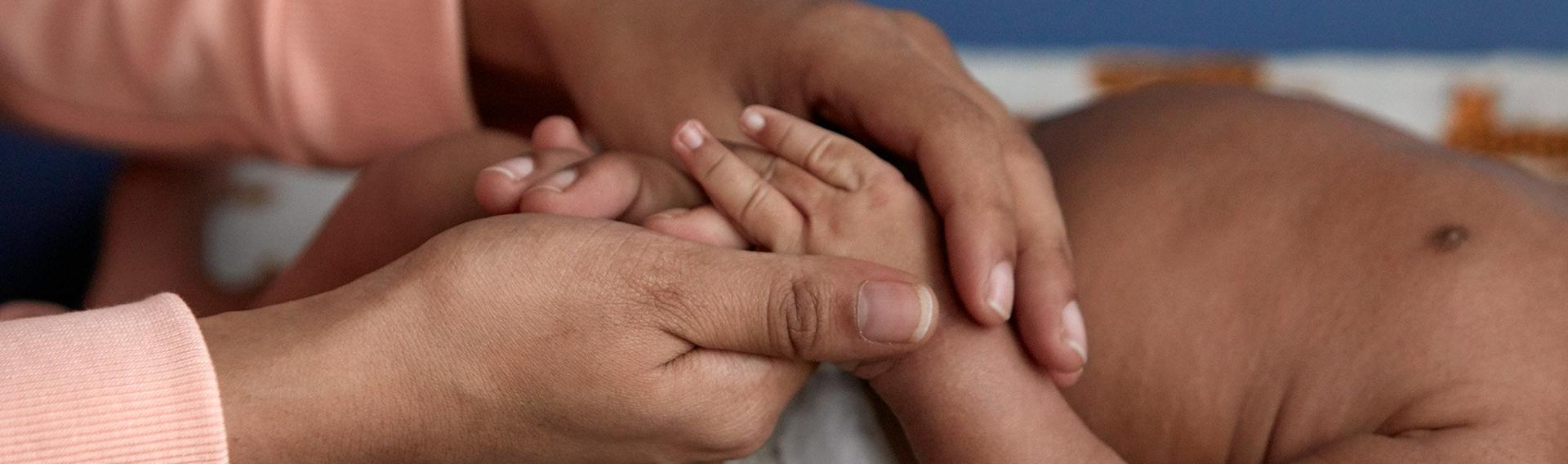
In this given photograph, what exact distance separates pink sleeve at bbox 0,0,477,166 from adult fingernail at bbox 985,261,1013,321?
504mm

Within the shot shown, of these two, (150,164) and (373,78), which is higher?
(373,78)

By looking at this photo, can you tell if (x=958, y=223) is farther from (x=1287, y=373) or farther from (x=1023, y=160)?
(x=1287, y=373)

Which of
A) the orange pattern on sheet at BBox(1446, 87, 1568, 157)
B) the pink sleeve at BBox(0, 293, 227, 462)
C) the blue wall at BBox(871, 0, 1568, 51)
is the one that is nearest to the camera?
the pink sleeve at BBox(0, 293, 227, 462)

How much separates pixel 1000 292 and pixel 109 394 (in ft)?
1.52

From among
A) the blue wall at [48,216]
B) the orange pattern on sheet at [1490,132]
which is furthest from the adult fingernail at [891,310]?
the blue wall at [48,216]

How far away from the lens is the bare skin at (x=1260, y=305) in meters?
0.74

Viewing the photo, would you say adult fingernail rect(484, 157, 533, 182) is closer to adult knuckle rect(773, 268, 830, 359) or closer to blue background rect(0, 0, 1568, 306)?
adult knuckle rect(773, 268, 830, 359)

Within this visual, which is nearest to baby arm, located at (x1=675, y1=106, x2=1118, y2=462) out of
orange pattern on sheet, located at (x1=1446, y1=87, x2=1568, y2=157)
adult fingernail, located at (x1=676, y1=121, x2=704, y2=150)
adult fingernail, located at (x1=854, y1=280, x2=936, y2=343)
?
adult fingernail, located at (x1=676, y1=121, x2=704, y2=150)

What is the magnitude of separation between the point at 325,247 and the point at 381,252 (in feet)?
0.22

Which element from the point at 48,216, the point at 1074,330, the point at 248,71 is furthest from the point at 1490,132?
the point at 48,216

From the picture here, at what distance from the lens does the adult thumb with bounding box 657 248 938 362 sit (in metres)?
0.64

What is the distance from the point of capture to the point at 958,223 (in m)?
0.75

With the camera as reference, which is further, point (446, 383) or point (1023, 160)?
point (1023, 160)

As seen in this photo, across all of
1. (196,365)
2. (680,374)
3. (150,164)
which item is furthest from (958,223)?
(150,164)
